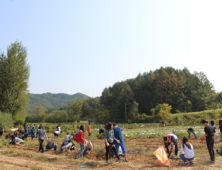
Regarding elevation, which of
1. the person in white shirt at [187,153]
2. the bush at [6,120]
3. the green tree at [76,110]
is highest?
the green tree at [76,110]

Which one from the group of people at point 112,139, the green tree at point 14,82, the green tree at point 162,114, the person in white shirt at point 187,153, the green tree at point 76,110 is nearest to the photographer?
the person in white shirt at point 187,153

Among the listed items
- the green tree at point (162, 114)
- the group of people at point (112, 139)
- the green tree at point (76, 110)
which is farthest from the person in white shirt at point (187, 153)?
the green tree at point (76, 110)

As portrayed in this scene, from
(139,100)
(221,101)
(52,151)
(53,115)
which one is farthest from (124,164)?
(53,115)

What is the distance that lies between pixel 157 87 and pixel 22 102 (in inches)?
1946

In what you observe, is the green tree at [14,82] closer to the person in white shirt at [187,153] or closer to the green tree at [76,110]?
the person in white shirt at [187,153]

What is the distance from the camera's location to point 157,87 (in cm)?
7500

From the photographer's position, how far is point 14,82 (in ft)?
110

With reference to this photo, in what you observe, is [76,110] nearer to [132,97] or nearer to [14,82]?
[132,97]

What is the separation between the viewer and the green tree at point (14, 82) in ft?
108

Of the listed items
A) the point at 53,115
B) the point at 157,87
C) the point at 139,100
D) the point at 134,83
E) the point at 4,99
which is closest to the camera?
the point at 4,99

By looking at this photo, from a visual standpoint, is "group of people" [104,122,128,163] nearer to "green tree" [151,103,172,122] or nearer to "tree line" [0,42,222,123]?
"tree line" [0,42,222,123]

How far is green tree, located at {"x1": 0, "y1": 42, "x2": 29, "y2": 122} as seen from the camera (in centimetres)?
3300

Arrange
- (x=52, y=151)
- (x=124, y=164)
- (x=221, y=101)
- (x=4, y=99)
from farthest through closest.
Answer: (x=221, y=101), (x=4, y=99), (x=52, y=151), (x=124, y=164)

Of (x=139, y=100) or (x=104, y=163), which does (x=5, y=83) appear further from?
(x=139, y=100)
